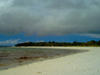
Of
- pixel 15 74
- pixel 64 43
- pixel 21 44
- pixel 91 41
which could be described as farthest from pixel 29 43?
pixel 15 74

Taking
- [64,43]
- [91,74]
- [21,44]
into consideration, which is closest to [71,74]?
[91,74]

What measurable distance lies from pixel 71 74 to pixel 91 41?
86481 mm

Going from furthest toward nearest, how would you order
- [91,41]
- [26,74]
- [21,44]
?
[21,44] → [91,41] → [26,74]

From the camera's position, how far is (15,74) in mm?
5402

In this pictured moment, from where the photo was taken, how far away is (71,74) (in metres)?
4.93

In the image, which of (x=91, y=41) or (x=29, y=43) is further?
(x=29, y=43)

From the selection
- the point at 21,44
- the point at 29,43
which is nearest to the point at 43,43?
the point at 29,43

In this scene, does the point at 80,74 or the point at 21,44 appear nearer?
the point at 80,74

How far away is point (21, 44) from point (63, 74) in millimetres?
141043

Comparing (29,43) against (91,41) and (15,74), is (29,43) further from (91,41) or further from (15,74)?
(15,74)

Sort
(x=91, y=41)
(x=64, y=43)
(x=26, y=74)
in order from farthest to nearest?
(x=64, y=43) < (x=91, y=41) < (x=26, y=74)

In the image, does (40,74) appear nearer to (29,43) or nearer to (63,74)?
(63,74)

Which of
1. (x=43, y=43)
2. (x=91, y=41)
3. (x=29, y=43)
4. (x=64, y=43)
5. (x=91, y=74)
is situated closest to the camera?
(x=91, y=74)

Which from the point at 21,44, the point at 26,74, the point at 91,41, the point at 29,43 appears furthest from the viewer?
the point at 21,44
